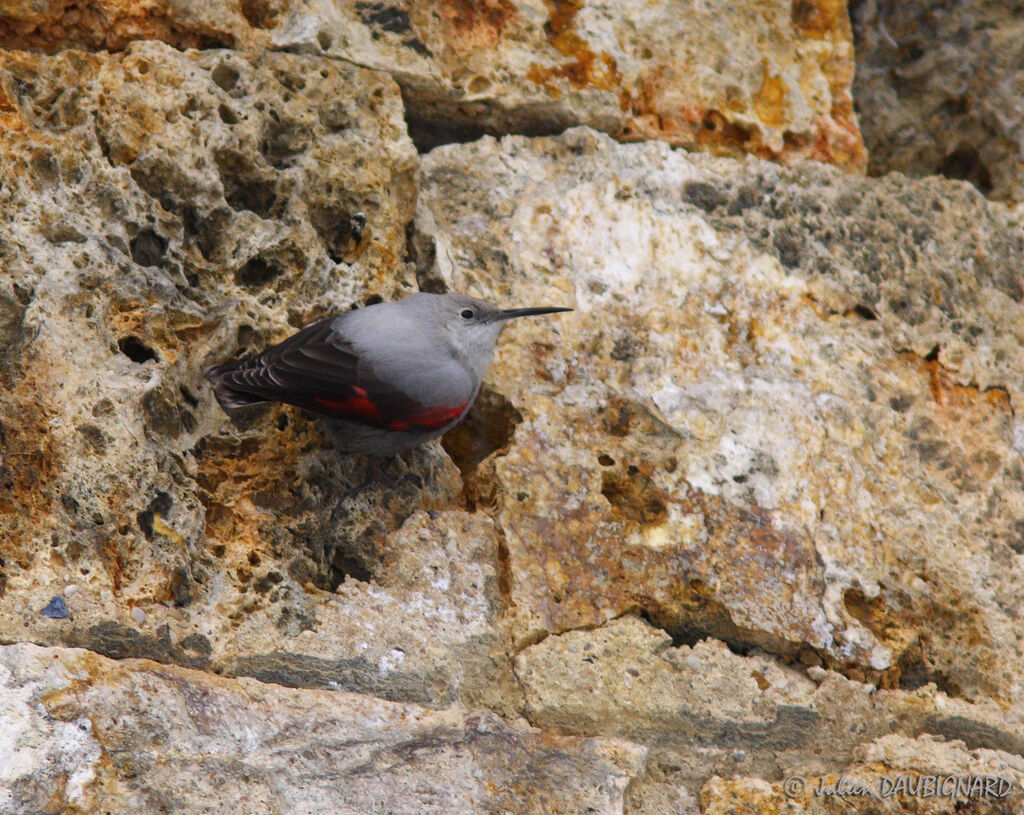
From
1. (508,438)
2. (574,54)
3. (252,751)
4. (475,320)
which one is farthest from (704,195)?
(252,751)

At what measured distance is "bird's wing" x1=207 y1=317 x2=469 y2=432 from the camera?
2.70 metres

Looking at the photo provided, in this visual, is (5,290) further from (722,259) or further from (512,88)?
(722,259)

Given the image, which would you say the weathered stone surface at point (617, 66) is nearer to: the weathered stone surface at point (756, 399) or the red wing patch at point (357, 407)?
the weathered stone surface at point (756, 399)

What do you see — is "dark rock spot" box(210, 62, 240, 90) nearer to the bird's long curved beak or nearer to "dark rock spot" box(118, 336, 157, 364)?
"dark rock spot" box(118, 336, 157, 364)

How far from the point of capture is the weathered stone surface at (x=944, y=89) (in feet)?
13.0

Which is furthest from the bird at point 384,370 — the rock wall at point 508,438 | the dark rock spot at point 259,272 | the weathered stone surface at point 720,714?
the weathered stone surface at point 720,714

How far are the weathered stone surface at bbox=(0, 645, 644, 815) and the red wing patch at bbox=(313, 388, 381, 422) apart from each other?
2.57 feet

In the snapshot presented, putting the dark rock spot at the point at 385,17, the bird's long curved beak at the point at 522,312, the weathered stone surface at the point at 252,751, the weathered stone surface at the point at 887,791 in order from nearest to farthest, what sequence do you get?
the weathered stone surface at the point at 252,751 < the weathered stone surface at the point at 887,791 < the bird's long curved beak at the point at 522,312 < the dark rock spot at the point at 385,17

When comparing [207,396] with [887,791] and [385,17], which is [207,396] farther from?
[887,791]

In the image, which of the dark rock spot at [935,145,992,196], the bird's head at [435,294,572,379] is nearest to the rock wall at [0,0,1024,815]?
the bird's head at [435,294,572,379]

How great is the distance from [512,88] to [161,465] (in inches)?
66.7

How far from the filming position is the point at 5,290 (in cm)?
245

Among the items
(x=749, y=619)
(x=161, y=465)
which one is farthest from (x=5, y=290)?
(x=749, y=619)

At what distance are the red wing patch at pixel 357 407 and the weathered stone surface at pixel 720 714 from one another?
757mm
